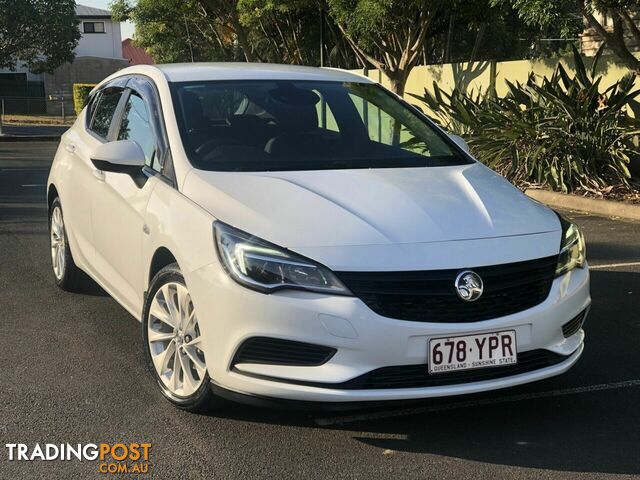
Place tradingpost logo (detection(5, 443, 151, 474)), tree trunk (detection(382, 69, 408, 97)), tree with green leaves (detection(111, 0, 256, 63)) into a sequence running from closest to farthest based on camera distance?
tradingpost logo (detection(5, 443, 151, 474)) → tree trunk (detection(382, 69, 408, 97)) → tree with green leaves (detection(111, 0, 256, 63))

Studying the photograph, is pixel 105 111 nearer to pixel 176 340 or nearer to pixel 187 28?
pixel 176 340

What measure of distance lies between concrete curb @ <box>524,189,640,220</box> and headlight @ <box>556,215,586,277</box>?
5679 mm

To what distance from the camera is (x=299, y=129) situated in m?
4.73

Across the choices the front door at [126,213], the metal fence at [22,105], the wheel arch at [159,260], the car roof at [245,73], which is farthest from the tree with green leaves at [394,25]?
the metal fence at [22,105]

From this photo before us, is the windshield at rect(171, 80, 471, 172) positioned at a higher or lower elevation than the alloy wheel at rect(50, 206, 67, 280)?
higher

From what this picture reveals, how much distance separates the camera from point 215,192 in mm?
3873

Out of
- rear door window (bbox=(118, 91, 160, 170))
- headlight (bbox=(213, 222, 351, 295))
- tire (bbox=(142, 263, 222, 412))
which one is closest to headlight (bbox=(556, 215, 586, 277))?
headlight (bbox=(213, 222, 351, 295))

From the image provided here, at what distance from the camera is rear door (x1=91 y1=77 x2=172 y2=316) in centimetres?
435

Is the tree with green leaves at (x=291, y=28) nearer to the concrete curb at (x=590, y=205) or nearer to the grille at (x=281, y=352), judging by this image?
the concrete curb at (x=590, y=205)

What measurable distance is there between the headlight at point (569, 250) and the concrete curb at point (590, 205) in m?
5.68

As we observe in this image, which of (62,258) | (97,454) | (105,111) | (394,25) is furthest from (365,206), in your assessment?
(394,25)

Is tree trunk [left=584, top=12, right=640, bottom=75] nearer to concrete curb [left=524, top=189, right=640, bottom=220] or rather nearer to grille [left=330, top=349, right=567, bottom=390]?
concrete curb [left=524, top=189, right=640, bottom=220]

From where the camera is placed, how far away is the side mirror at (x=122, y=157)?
4.34m

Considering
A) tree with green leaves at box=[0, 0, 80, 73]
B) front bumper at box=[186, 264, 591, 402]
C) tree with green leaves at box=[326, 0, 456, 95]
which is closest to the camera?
front bumper at box=[186, 264, 591, 402]
